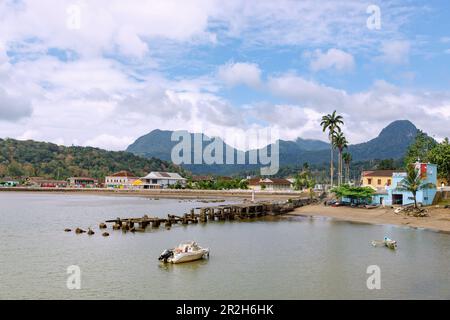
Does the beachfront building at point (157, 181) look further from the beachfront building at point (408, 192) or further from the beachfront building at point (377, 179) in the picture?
the beachfront building at point (408, 192)

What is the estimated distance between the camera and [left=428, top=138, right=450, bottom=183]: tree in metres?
86.4

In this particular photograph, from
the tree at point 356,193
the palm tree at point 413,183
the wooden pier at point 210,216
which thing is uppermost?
the palm tree at point 413,183

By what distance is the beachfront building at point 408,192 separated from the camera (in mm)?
71562

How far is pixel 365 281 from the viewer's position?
102ft

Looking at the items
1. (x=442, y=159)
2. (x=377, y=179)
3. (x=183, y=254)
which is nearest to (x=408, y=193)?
(x=442, y=159)

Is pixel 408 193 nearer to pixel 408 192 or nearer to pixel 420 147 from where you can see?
pixel 408 192

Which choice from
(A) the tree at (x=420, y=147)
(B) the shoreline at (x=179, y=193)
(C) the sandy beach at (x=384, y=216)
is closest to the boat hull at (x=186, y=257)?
(C) the sandy beach at (x=384, y=216)

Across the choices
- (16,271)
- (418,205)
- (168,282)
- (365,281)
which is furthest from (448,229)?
(16,271)

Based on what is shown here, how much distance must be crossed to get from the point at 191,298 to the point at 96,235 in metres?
27.6

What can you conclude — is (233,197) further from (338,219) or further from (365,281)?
(365,281)

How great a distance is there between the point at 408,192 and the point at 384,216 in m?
9.20

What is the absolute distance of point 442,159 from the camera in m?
86.8

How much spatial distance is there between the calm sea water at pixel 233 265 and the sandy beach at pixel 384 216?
13.3 feet

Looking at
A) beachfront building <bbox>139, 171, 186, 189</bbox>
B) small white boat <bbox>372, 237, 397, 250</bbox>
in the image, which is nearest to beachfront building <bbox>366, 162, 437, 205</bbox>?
small white boat <bbox>372, 237, 397, 250</bbox>
